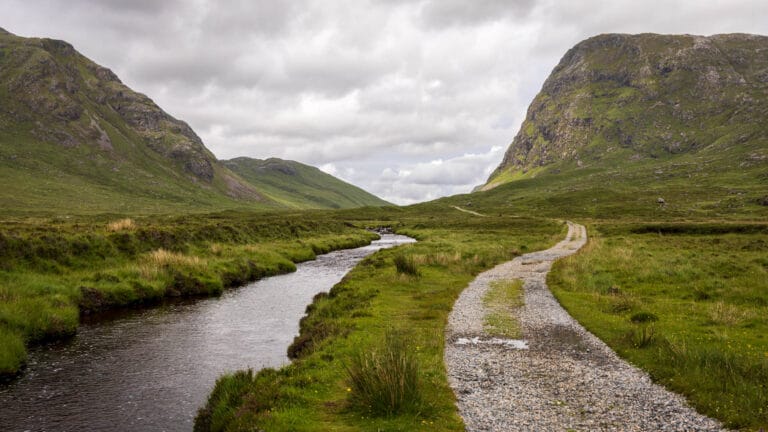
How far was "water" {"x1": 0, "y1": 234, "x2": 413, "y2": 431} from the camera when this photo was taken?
14.7 metres

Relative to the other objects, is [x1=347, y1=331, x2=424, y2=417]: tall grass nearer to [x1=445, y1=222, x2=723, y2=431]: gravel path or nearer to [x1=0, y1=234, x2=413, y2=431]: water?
[x1=445, y1=222, x2=723, y2=431]: gravel path

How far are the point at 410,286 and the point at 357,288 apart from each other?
4264 mm

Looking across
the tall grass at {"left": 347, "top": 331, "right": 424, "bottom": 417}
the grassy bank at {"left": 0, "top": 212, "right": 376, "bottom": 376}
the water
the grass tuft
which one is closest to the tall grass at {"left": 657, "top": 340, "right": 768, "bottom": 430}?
the tall grass at {"left": 347, "top": 331, "right": 424, "bottom": 417}

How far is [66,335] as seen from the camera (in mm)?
23344

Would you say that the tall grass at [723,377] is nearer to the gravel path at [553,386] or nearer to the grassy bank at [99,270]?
the gravel path at [553,386]

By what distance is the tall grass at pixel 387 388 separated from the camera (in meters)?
11.7

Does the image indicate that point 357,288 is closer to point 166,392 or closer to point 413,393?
point 166,392

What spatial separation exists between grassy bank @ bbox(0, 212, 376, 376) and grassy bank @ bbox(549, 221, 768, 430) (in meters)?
25.3

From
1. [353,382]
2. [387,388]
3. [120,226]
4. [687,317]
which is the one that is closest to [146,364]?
[353,382]

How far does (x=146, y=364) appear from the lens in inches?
771

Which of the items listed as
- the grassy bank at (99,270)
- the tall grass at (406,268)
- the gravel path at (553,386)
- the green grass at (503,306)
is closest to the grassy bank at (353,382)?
the gravel path at (553,386)

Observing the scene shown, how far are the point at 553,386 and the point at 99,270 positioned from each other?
34859 mm

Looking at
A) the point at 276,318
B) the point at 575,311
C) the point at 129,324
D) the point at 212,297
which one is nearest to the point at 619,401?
the point at 575,311

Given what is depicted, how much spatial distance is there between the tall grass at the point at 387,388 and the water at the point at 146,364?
632 centimetres
